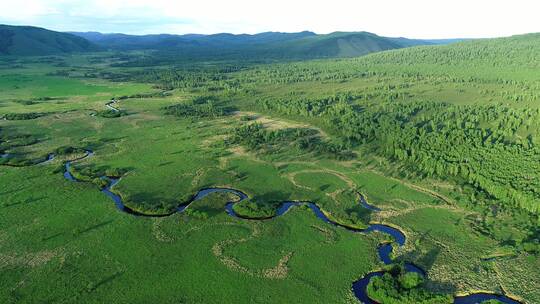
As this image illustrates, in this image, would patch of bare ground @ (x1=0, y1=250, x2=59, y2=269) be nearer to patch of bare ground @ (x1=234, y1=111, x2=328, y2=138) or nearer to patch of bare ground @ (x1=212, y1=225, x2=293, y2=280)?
patch of bare ground @ (x1=212, y1=225, x2=293, y2=280)

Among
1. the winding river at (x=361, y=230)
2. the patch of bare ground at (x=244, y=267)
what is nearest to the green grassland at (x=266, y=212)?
the patch of bare ground at (x=244, y=267)

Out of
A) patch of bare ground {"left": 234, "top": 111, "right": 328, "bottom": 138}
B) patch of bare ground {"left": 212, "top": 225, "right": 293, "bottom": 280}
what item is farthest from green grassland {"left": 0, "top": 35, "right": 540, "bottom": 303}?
patch of bare ground {"left": 234, "top": 111, "right": 328, "bottom": 138}

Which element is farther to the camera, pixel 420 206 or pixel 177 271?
pixel 420 206

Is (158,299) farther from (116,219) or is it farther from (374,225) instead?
(374,225)

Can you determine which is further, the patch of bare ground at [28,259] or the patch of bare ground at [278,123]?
the patch of bare ground at [278,123]

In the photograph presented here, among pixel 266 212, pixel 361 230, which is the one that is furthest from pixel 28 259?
pixel 361 230

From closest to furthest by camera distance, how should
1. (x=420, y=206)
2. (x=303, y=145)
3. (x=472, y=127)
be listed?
1. (x=420, y=206)
2. (x=303, y=145)
3. (x=472, y=127)

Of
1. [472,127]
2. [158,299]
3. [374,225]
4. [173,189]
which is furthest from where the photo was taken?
[472,127]

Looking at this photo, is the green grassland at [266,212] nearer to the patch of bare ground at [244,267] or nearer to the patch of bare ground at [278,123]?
the patch of bare ground at [244,267]

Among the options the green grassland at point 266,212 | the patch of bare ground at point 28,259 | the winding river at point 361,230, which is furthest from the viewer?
the patch of bare ground at point 28,259

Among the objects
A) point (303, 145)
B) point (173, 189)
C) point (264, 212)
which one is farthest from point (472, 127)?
point (173, 189)

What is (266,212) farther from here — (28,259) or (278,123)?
(278,123)
